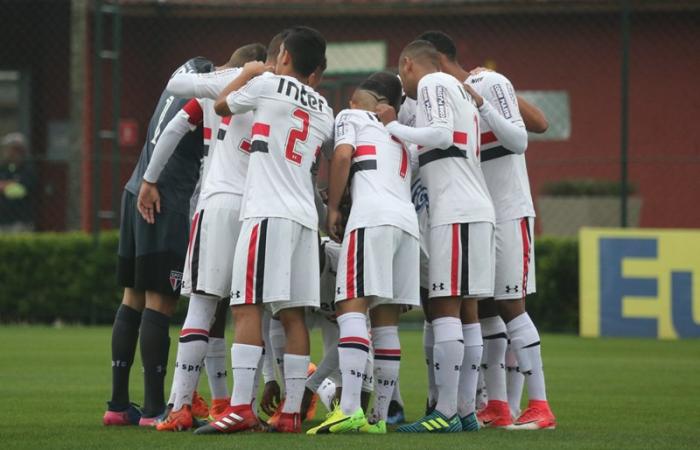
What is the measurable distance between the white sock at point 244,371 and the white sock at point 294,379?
7.3 inches

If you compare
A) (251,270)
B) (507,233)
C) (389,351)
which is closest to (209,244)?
(251,270)

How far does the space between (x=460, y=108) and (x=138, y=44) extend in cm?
1389

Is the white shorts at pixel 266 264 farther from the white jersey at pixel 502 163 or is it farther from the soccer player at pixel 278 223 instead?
the white jersey at pixel 502 163

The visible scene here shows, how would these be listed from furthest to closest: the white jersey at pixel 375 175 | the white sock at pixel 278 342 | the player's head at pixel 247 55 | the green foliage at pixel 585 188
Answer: the green foliage at pixel 585 188, the white sock at pixel 278 342, the player's head at pixel 247 55, the white jersey at pixel 375 175

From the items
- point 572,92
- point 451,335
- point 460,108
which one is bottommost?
point 451,335

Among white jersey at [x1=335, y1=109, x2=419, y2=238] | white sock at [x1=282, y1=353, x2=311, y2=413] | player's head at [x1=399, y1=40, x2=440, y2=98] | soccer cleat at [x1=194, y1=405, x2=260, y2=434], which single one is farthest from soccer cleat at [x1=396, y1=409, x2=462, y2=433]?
→ player's head at [x1=399, y1=40, x2=440, y2=98]

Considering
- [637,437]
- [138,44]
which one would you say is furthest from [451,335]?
[138,44]

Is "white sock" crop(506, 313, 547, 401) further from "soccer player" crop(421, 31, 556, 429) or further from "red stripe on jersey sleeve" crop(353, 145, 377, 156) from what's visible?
"red stripe on jersey sleeve" crop(353, 145, 377, 156)

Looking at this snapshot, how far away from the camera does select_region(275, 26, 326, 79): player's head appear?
713 cm

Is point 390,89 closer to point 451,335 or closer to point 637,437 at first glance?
point 451,335

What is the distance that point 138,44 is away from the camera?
20562 mm

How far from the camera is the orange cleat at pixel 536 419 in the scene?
24.2 feet

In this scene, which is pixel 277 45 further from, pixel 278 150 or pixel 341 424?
pixel 341 424

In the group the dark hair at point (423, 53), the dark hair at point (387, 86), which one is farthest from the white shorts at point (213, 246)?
the dark hair at point (423, 53)
